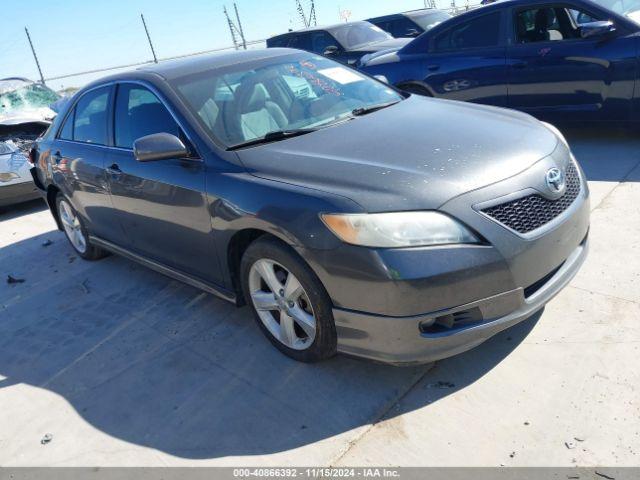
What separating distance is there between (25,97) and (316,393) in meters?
8.95

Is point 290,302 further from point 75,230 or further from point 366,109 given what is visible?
point 75,230

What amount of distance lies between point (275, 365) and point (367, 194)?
1159mm

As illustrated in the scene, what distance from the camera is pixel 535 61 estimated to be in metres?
5.93

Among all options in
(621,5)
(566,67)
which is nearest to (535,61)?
(566,67)

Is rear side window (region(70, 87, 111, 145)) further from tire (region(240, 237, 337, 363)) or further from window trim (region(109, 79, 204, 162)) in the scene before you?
tire (region(240, 237, 337, 363))

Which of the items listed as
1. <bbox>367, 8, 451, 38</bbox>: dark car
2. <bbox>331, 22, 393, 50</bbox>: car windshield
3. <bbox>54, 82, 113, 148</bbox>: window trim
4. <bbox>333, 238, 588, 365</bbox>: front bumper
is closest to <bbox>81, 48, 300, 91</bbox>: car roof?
<bbox>54, 82, 113, 148</bbox>: window trim

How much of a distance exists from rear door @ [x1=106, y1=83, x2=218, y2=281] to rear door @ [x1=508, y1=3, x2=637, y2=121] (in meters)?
4.20

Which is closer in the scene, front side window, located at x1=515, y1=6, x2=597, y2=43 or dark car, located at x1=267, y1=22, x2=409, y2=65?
front side window, located at x1=515, y1=6, x2=597, y2=43

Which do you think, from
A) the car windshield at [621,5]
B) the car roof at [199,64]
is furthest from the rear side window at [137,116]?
the car windshield at [621,5]

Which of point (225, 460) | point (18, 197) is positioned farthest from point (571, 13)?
point (18, 197)

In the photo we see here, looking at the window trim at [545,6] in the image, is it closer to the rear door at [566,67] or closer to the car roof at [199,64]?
the rear door at [566,67]

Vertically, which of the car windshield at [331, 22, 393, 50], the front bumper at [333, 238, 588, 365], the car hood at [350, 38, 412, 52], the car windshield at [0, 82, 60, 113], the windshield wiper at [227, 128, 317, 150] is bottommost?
the front bumper at [333, 238, 588, 365]

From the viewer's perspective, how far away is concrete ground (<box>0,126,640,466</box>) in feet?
7.72

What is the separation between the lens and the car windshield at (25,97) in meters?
9.18
